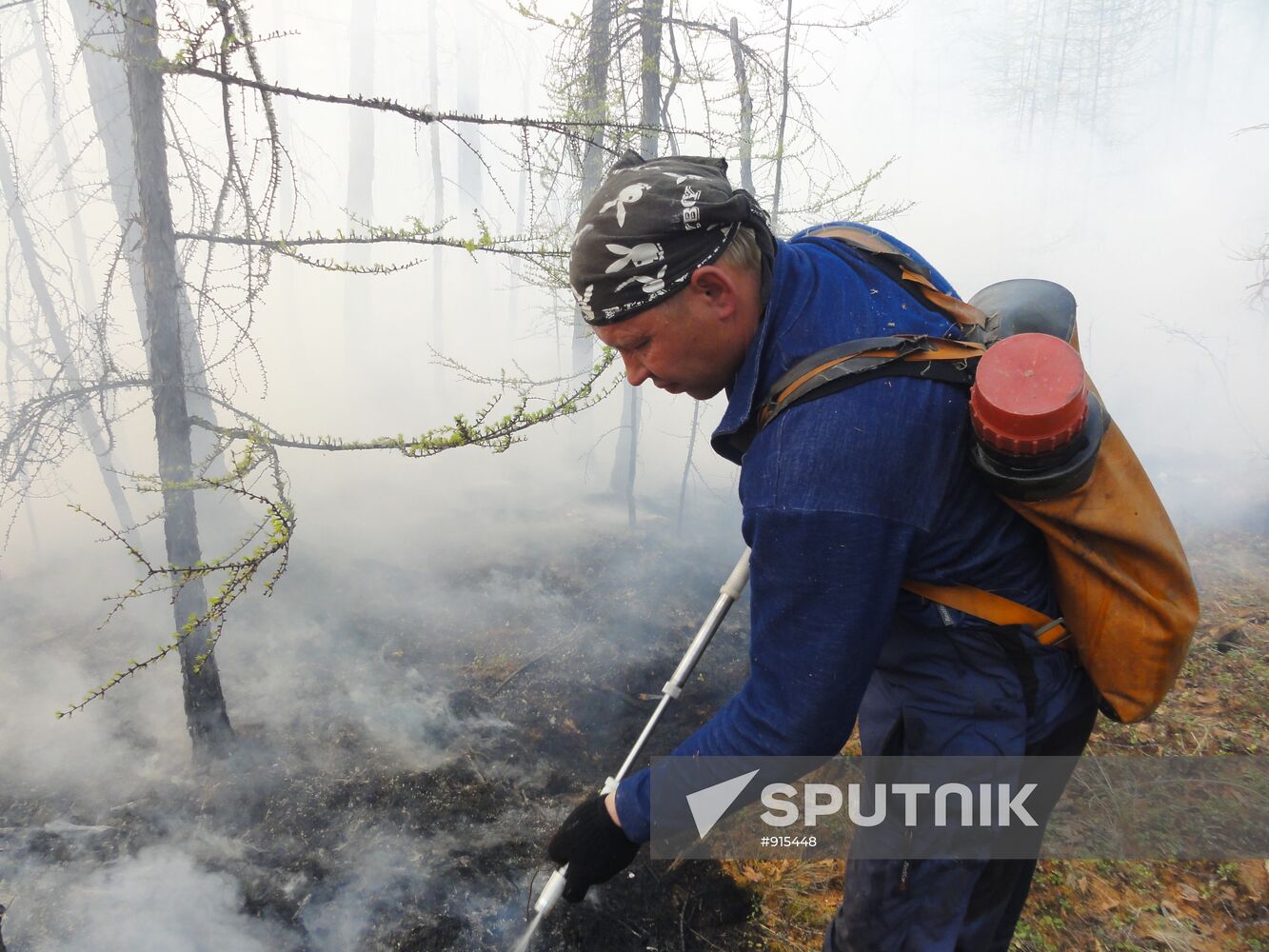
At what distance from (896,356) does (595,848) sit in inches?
67.8

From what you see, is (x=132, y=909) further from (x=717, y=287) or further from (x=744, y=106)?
(x=744, y=106)

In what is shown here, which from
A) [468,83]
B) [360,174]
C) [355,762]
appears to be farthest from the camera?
[468,83]

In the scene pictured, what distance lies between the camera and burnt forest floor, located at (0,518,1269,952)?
319cm

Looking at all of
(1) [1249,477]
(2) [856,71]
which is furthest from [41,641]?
(2) [856,71]

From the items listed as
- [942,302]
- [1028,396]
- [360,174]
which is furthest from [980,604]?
[360,174]

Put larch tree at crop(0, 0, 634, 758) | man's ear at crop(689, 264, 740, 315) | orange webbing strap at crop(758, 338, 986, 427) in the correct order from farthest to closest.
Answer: larch tree at crop(0, 0, 634, 758) < man's ear at crop(689, 264, 740, 315) < orange webbing strap at crop(758, 338, 986, 427)

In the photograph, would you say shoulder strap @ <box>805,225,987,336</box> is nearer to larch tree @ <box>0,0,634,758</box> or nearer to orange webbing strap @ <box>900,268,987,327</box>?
orange webbing strap @ <box>900,268,987,327</box>

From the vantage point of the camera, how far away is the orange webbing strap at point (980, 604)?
1.65 metres

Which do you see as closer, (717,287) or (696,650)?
(717,287)

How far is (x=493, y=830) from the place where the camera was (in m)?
3.90

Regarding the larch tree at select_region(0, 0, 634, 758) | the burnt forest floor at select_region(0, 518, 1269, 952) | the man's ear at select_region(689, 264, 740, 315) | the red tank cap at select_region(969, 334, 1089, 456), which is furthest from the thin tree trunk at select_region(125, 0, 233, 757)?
the red tank cap at select_region(969, 334, 1089, 456)

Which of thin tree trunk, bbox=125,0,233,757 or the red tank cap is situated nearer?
the red tank cap

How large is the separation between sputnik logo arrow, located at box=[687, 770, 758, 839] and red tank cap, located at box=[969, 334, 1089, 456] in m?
1.07

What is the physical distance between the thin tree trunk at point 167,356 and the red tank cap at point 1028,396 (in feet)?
11.0
